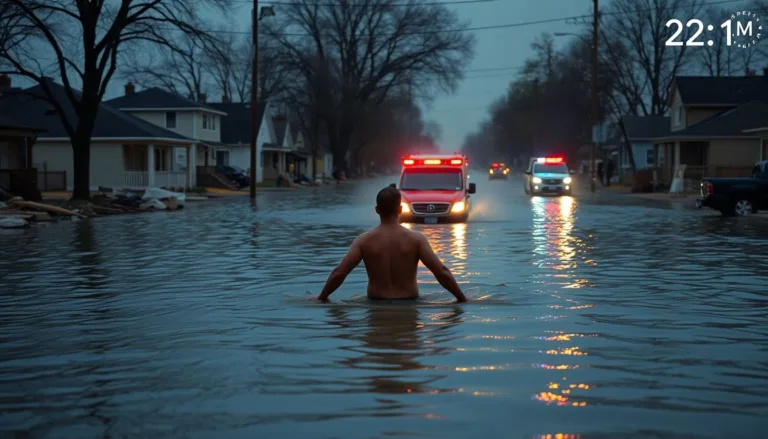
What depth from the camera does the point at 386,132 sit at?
128625 mm

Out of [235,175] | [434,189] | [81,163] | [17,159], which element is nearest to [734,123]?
[235,175]

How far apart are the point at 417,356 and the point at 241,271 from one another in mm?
7870

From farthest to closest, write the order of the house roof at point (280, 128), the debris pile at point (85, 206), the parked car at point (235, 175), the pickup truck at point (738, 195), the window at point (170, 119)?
the house roof at point (280, 128)
the window at point (170, 119)
the parked car at point (235, 175)
the pickup truck at point (738, 195)
the debris pile at point (85, 206)

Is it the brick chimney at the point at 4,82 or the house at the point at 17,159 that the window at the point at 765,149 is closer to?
the house at the point at 17,159

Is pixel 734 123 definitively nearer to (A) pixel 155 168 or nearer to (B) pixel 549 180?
(B) pixel 549 180

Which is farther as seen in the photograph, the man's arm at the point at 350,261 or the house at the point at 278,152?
the house at the point at 278,152

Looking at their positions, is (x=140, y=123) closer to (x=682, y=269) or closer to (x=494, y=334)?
(x=682, y=269)

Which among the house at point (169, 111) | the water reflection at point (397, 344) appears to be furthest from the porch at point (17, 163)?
the water reflection at point (397, 344)

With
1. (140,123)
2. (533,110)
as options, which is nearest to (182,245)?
(140,123)

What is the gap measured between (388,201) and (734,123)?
50484 millimetres

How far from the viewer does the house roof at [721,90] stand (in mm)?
61594

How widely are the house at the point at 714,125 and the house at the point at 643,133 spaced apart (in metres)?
7.47

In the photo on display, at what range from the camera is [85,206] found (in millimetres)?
35969

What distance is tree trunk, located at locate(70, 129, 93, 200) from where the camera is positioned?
41656 millimetres
